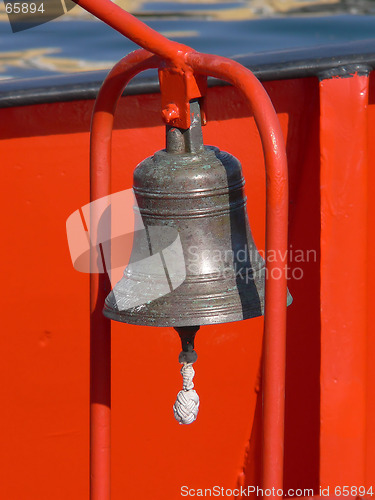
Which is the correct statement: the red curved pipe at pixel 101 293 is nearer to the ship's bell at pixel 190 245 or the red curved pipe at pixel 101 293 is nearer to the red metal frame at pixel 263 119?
the red metal frame at pixel 263 119

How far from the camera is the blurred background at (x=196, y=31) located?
3205mm

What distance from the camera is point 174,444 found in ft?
8.76

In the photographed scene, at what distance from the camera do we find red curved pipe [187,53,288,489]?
152 cm

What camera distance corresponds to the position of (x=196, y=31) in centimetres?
354

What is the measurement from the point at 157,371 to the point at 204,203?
1096mm

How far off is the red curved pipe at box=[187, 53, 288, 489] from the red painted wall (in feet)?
2.74

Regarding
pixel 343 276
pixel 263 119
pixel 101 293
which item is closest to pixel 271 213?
pixel 263 119

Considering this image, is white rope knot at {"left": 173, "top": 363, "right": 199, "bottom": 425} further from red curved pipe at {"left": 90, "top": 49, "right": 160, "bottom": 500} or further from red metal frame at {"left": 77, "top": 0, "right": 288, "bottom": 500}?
red curved pipe at {"left": 90, "top": 49, "right": 160, "bottom": 500}

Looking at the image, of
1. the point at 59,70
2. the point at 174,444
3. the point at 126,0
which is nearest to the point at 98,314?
the point at 174,444

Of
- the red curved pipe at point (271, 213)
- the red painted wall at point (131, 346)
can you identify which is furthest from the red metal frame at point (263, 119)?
the red painted wall at point (131, 346)

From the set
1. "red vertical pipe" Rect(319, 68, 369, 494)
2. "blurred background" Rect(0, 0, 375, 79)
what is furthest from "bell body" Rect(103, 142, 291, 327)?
"blurred background" Rect(0, 0, 375, 79)

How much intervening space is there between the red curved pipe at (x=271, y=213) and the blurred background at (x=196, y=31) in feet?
5.08

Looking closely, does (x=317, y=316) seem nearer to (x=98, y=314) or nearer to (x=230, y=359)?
(x=230, y=359)

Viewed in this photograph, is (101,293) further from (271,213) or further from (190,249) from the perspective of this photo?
(271,213)
